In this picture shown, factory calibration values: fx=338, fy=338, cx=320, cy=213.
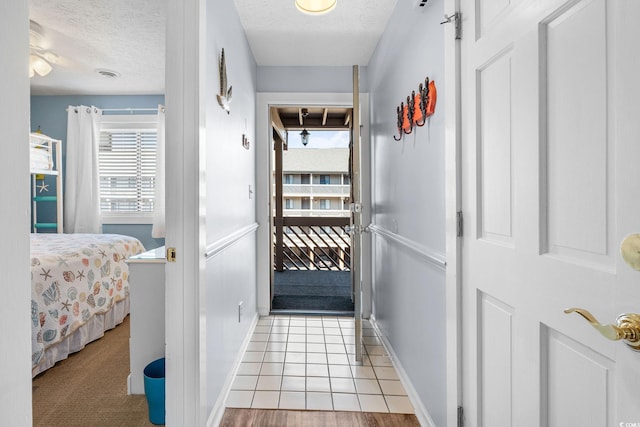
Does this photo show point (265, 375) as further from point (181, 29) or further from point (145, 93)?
point (145, 93)

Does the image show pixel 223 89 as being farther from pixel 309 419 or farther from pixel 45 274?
pixel 309 419

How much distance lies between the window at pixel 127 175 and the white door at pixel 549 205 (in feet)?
13.7

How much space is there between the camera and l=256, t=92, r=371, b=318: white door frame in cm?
333

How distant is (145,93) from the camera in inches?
165

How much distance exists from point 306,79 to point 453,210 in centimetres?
256

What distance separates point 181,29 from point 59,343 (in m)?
2.28

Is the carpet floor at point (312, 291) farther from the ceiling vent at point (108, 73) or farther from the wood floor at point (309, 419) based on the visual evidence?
the ceiling vent at point (108, 73)

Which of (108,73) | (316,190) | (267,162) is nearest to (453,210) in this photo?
(267,162)

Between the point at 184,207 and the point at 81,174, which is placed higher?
the point at 81,174

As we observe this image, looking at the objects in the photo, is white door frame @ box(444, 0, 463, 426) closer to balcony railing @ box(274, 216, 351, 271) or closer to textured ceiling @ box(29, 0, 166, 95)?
textured ceiling @ box(29, 0, 166, 95)

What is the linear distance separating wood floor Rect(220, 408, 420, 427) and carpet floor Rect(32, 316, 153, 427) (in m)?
0.45

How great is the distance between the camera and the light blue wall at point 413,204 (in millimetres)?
1522

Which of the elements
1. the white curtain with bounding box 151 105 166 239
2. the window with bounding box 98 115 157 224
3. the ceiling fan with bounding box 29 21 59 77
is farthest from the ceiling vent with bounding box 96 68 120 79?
the window with bounding box 98 115 157 224

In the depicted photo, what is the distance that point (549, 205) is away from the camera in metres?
0.81
